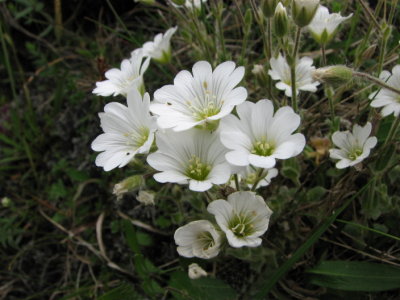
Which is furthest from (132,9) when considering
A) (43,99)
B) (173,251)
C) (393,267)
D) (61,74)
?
(393,267)

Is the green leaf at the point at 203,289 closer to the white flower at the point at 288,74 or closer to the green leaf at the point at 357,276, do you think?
the green leaf at the point at 357,276

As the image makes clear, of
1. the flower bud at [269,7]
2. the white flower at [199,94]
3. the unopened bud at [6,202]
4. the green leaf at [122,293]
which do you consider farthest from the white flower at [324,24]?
the unopened bud at [6,202]

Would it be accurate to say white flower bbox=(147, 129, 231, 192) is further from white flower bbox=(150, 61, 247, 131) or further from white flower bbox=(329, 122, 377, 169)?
white flower bbox=(329, 122, 377, 169)

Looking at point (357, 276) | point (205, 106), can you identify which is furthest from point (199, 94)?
point (357, 276)

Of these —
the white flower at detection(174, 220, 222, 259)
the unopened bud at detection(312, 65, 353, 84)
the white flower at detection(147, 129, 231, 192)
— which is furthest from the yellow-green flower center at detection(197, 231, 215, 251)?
the unopened bud at detection(312, 65, 353, 84)

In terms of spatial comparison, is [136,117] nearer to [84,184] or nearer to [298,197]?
[298,197]

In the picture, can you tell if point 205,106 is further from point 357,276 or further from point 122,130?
point 357,276
